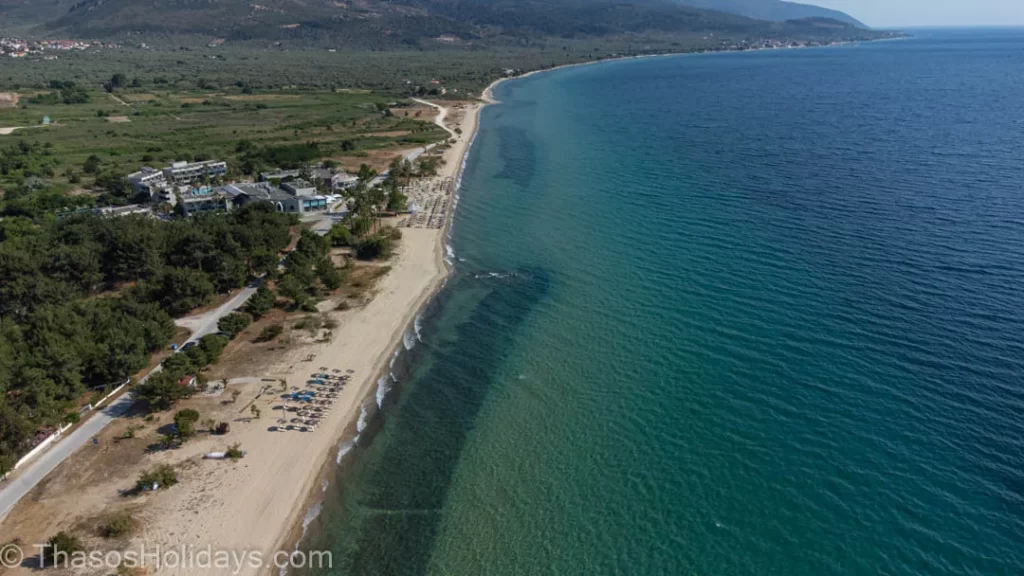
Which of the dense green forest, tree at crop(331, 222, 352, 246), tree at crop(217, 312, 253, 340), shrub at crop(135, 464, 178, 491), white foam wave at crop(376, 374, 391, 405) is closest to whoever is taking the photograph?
shrub at crop(135, 464, 178, 491)

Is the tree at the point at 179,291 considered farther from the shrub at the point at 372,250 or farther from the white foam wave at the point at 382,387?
the white foam wave at the point at 382,387

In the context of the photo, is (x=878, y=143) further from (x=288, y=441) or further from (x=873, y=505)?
(x=288, y=441)

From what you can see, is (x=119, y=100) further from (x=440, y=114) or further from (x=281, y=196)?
(x=281, y=196)

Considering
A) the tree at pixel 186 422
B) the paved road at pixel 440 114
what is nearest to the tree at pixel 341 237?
the tree at pixel 186 422

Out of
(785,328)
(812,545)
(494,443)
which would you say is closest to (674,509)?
(812,545)

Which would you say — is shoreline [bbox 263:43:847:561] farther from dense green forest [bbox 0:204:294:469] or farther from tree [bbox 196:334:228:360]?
dense green forest [bbox 0:204:294:469]

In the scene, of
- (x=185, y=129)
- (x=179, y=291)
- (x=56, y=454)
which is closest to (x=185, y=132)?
(x=185, y=129)

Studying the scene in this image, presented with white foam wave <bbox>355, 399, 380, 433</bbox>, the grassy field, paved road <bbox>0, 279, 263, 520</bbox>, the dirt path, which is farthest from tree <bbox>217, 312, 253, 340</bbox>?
the dirt path
